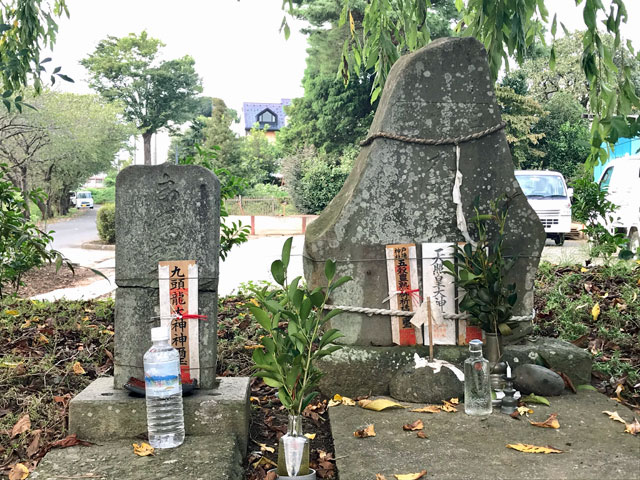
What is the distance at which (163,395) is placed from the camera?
9.62 ft

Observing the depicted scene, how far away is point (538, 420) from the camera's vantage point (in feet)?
A: 10.5

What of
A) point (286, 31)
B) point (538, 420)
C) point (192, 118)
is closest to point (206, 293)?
point (538, 420)

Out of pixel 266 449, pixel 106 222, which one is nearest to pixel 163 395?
pixel 266 449

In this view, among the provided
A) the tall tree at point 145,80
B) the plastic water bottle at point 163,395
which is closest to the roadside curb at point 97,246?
the plastic water bottle at point 163,395

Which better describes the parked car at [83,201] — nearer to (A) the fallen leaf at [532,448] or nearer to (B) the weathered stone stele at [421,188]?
(B) the weathered stone stele at [421,188]

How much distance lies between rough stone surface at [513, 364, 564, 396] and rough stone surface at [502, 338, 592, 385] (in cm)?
15

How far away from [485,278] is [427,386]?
2.23ft

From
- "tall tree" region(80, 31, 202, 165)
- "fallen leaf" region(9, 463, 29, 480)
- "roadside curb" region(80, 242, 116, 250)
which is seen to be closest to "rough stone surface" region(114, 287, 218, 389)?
"fallen leaf" region(9, 463, 29, 480)

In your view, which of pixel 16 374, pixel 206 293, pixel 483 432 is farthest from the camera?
pixel 16 374

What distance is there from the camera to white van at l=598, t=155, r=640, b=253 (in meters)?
10.0

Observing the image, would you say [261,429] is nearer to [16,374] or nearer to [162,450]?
[162,450]

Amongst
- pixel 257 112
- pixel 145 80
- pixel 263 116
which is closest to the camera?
pixel 145 80

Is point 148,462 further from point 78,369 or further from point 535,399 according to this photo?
point 535,399

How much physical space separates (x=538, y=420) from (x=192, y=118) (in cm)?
4766
